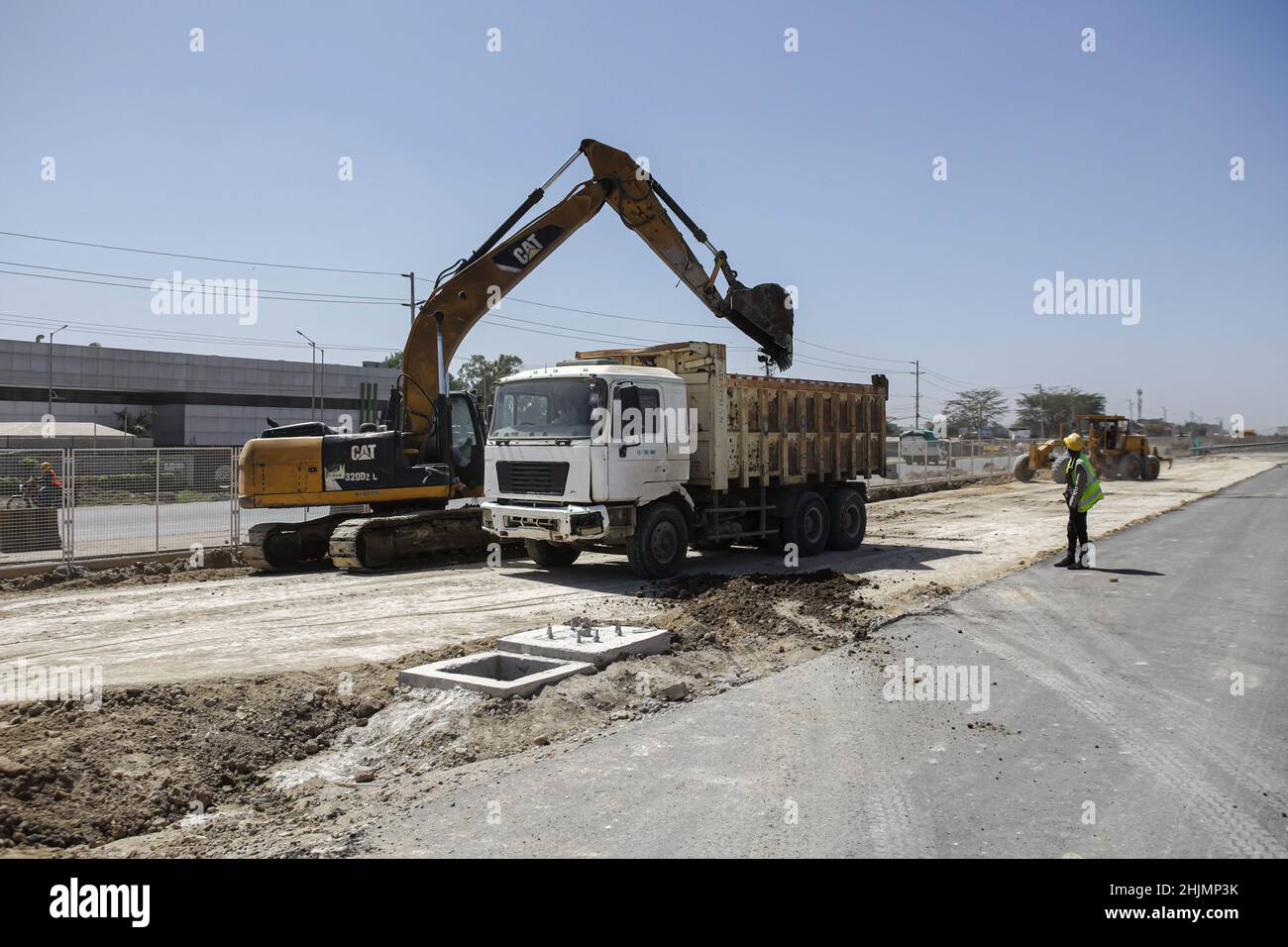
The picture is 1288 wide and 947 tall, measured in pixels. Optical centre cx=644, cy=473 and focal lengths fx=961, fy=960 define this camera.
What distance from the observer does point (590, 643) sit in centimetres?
855

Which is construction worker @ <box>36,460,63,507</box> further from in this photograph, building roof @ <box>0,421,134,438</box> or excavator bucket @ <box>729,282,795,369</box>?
building roof @ <box>0,421,134,438</box>

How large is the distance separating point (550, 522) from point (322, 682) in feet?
18.4

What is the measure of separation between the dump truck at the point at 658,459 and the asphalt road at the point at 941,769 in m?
4.86

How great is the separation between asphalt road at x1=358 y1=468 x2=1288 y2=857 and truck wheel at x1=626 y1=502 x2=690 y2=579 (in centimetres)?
466

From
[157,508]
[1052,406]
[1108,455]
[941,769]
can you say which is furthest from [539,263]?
[1052,406]

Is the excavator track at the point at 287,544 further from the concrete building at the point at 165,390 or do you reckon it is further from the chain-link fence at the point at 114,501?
the concrete building at the point at 165,390

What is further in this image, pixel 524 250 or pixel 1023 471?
pixel 1023 471

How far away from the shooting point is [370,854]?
186 inches

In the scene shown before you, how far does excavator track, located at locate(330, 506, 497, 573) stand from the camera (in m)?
14.3

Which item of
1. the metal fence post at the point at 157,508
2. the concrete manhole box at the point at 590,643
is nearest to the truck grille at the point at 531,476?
the concrete manhole box at the point at 590,643

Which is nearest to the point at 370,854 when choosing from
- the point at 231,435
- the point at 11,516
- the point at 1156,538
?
the point at 11,516

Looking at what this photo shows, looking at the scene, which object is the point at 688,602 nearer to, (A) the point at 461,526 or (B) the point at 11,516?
(A) the point at 461,526

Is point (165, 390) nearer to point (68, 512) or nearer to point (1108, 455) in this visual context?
point (68, 512)

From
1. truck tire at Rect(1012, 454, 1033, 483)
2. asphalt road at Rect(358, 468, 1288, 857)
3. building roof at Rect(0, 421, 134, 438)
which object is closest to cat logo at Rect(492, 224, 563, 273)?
→ asphalt road at Rect(358, 468, 1288, 857)
